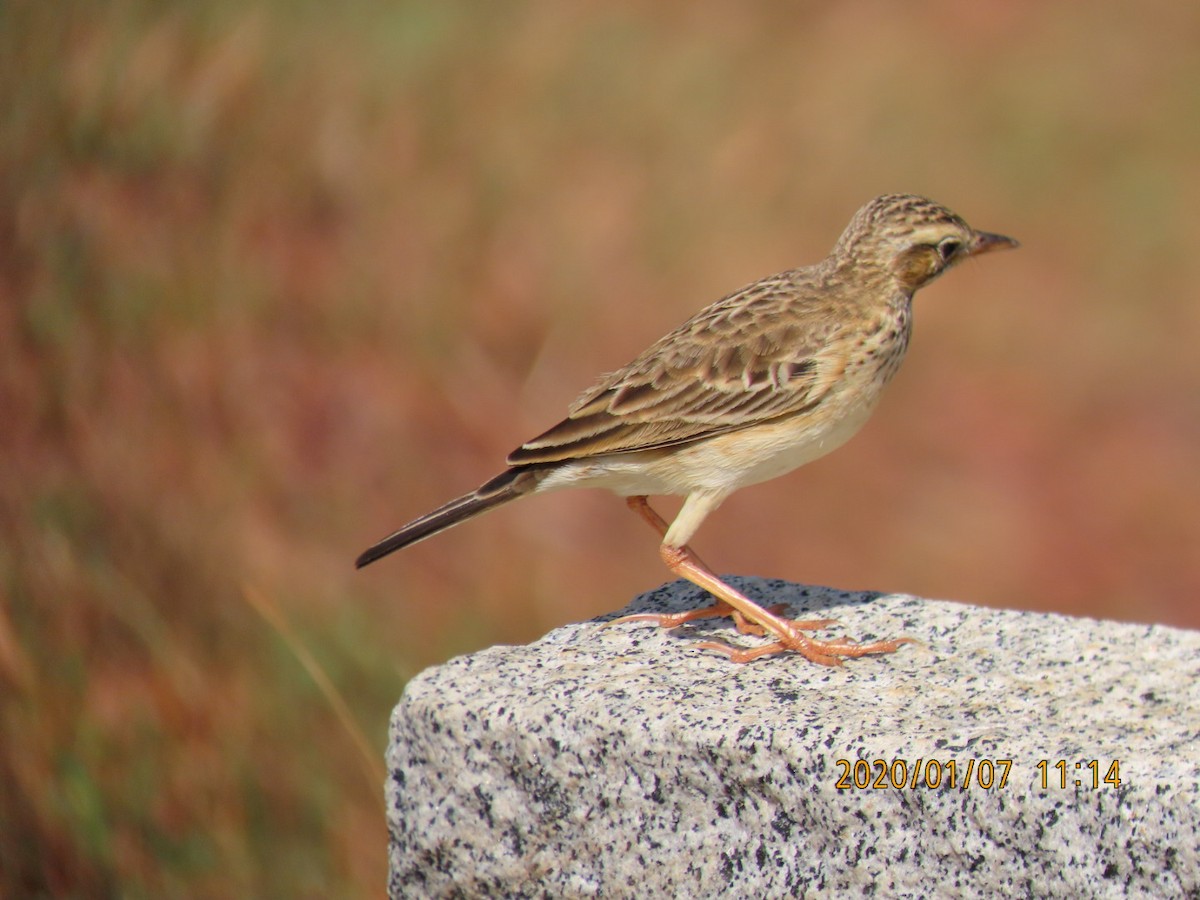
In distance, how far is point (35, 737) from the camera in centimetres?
714

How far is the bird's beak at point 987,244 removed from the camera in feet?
21.4

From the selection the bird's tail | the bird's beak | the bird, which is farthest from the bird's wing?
the bird's beak

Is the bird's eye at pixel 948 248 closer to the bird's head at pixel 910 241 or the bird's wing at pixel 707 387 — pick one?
the bird's head at pixel 910 241

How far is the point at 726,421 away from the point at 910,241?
1.11m

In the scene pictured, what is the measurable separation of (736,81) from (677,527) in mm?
7382

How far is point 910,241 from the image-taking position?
6.45 m

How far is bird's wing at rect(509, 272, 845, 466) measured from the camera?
6070 millimetres

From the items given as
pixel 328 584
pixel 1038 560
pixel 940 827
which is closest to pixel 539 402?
pixel 328 584

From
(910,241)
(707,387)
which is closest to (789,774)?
(707,387)

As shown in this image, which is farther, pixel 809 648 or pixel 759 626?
pixel 759 626

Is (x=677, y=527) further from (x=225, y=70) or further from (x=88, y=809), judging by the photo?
(x=225, y=70)

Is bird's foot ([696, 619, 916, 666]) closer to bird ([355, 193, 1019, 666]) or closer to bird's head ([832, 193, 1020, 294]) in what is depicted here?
bird ([355, 193, 1019, 666])
